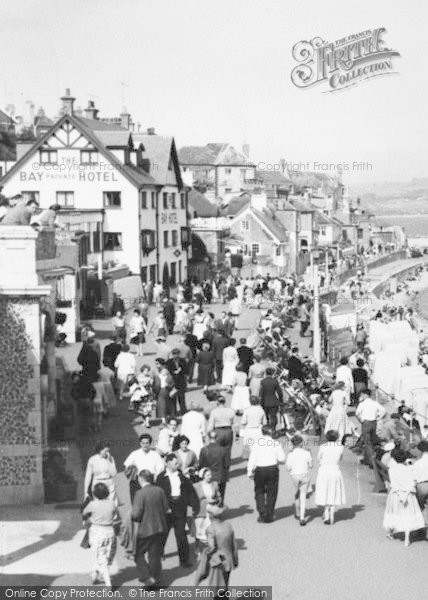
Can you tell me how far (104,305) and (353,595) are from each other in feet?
89.2

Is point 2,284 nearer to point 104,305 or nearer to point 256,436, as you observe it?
point 256,436

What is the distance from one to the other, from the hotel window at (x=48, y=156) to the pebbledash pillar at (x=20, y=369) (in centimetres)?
3346

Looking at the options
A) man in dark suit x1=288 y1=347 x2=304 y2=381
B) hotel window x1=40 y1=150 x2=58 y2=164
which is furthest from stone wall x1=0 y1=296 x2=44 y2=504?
hotel window x1=40 y1=150 x2=58 y2=164

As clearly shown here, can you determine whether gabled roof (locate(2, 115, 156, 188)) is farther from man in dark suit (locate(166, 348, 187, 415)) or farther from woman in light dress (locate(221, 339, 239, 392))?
man in dark suit (locate(166, 348, 187, 415))

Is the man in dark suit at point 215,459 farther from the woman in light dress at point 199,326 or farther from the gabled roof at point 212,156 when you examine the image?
the gabled roof at point 212,156

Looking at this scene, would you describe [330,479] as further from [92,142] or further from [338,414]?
[92,142]

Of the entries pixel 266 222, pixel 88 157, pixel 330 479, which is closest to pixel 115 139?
pixel 88 157

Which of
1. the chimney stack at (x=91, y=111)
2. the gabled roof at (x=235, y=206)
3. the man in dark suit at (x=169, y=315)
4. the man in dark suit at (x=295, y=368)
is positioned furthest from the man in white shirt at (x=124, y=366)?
the gabled roof at (x=235, y=206)

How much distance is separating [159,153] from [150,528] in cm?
4237

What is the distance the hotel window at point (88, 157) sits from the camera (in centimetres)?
4708

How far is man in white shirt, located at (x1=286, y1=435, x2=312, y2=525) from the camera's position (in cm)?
1357

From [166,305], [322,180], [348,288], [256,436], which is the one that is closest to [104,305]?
[166,305]

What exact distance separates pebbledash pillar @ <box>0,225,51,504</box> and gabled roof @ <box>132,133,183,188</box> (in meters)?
37.0

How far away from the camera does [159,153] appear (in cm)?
5212
